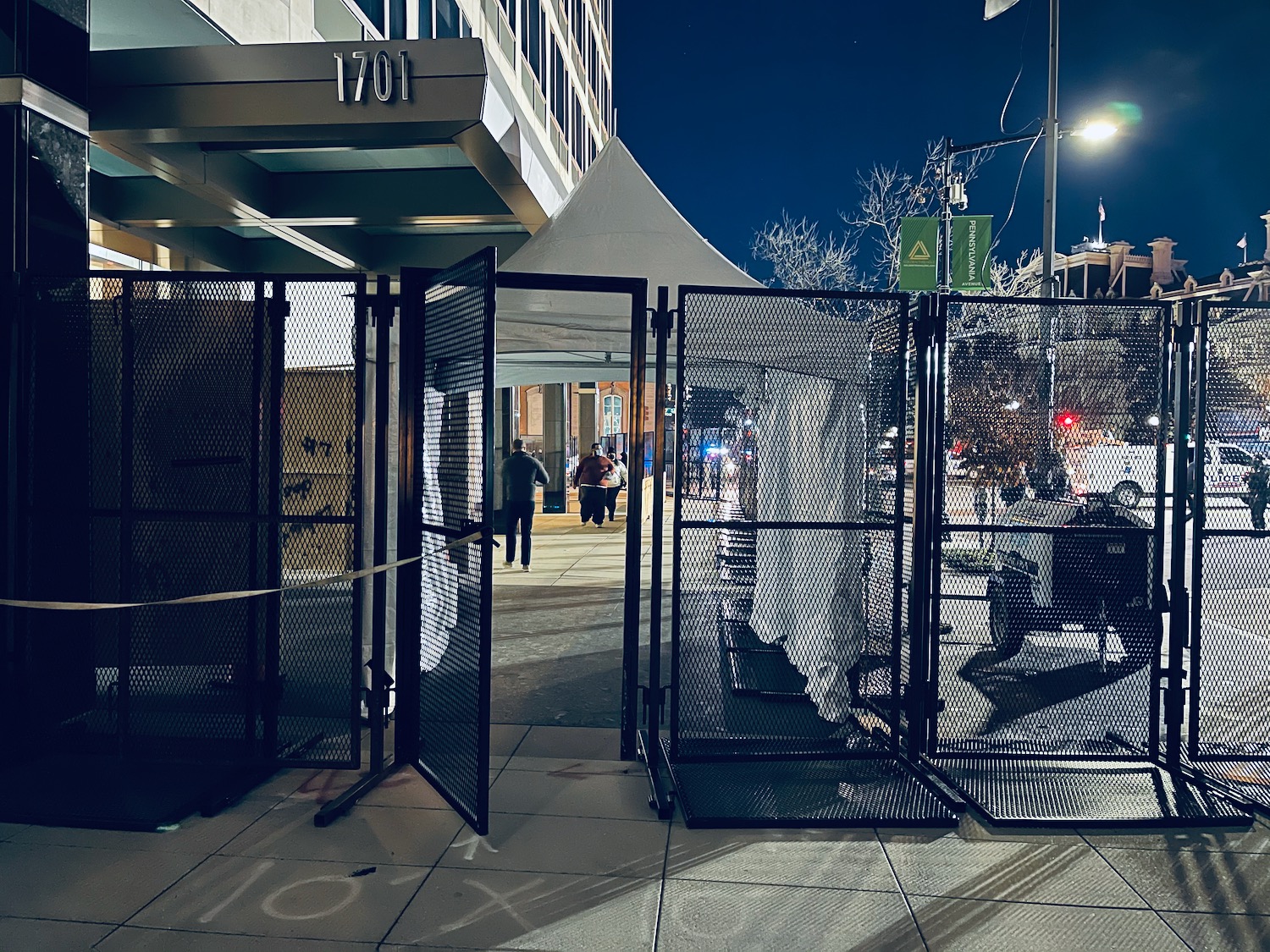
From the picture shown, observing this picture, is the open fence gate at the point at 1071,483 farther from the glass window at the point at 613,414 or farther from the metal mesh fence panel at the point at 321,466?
the glass window at the point at 613,414

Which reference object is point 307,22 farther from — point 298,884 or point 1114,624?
point 1114,624

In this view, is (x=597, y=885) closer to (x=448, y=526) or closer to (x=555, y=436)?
(x=448, y=526)

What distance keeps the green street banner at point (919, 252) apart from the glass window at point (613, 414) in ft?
148

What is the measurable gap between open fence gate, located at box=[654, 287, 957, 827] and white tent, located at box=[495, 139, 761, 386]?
9.00 feet

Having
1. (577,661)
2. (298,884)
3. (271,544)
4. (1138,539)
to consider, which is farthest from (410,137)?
(1138,539)

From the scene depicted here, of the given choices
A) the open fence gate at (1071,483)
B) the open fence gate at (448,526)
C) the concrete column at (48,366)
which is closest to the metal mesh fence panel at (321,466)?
the open fence gate at (448,526)

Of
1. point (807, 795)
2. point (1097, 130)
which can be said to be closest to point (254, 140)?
point (807, 795)

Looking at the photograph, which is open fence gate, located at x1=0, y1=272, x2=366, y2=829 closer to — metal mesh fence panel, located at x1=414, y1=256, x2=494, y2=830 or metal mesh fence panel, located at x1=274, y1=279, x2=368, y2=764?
metal mesh fence panel, located at x1=274, y1=279, x2=368, y2=764

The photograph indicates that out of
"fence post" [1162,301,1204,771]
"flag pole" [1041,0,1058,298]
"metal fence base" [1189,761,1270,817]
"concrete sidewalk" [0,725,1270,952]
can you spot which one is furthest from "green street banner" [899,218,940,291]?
"concrete sidewalk" [0,725,1270,952]

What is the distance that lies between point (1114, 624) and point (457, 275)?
4401mm

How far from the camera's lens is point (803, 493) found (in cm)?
539

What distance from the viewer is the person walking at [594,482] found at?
18.3 metres

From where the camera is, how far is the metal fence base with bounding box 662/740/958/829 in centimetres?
423

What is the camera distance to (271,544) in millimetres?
4883
